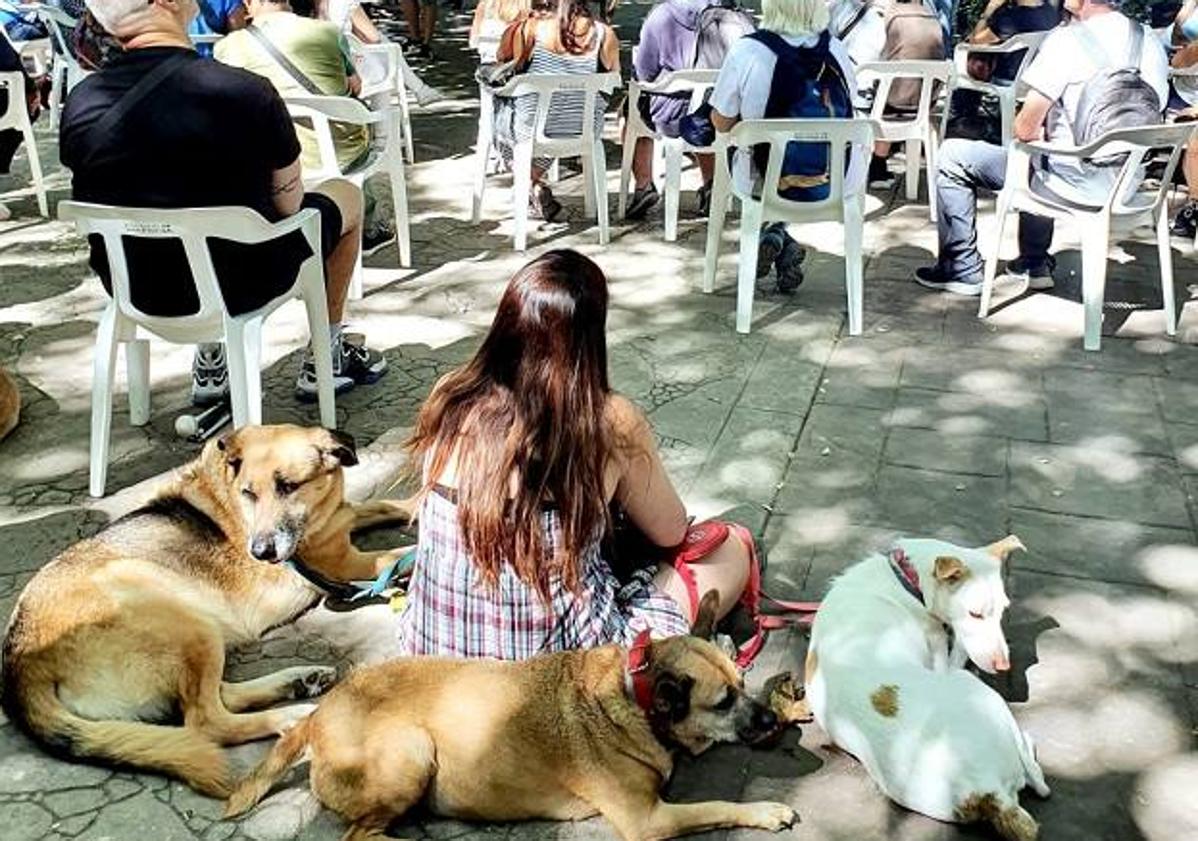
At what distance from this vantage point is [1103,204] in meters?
5.25

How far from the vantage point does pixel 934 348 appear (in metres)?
5.29

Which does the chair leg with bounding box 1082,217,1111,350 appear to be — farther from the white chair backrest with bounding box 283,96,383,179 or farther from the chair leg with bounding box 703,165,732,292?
the white chair backrest with bounding box 283,96,383,179

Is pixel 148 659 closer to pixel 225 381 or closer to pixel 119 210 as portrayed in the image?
pixel 119 210

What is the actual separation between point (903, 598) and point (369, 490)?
2021mm

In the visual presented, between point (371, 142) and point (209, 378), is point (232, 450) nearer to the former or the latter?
point (209, 378)

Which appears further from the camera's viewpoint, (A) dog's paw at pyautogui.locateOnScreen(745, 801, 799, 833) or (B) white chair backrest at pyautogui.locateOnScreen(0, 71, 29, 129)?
(B) white chair backrest at pyautogui.locateOnScreen(0, 71, 29, 129)

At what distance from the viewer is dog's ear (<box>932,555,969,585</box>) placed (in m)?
2.86

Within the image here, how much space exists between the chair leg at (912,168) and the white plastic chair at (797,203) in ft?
7.57

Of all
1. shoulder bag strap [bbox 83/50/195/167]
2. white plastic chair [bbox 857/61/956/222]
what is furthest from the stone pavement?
shoulder bag strap [bbox 83/50/195/167]

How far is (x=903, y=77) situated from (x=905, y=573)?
196 inches

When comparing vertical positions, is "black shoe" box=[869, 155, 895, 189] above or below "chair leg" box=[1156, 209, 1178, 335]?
below

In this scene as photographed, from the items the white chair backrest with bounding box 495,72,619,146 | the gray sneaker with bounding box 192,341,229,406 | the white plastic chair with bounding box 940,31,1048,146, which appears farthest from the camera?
the white plastic chair with bounding box 940,31,1048,146

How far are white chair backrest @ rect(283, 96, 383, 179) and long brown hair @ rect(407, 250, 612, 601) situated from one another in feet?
10.3

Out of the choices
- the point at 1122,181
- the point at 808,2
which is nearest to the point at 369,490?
the point at 808,2
